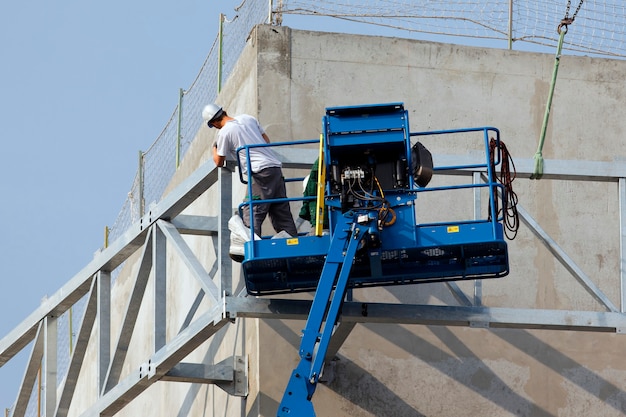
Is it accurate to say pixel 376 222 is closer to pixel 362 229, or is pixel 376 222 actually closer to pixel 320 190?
pixel 362 229

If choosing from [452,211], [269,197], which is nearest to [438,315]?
[269,197]

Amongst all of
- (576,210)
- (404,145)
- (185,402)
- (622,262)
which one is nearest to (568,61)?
(576,210)

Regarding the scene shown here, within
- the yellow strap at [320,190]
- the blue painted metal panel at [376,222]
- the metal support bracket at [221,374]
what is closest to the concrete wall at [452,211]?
the metal support bracket at [221,374]

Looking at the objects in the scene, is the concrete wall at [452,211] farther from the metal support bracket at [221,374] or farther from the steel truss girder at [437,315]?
the steel truss girder at [437,315]

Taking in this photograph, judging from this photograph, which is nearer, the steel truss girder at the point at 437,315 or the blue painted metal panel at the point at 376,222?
the blue painted metal panel at the point at 376,222

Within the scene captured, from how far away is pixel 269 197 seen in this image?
14844 millimetres

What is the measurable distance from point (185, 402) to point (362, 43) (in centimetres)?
497

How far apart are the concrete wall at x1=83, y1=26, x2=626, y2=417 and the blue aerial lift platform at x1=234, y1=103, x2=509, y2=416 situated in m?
2.12

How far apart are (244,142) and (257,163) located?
32 centimetres

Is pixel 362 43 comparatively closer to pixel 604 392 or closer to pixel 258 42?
pixel 258 42

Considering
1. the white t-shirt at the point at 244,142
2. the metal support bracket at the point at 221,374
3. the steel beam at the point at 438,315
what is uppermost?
the white t-shirt at the point at 244,142

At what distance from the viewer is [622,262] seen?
50.2 feet

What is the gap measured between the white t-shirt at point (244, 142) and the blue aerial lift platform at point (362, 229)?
71cm

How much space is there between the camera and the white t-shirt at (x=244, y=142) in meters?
14.7
